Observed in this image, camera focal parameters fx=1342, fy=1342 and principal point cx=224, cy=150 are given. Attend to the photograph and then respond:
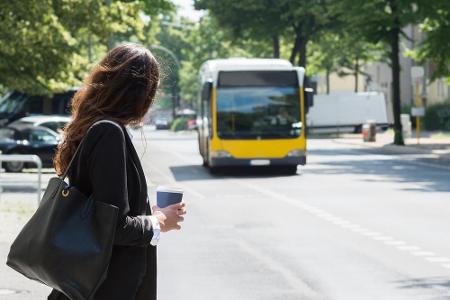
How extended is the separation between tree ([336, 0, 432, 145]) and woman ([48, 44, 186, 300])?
122 ft

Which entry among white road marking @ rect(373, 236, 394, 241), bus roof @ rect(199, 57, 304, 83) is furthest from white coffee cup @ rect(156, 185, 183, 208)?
bus roof @ rect(199, 57, 304, 83)

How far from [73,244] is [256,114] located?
26800mm

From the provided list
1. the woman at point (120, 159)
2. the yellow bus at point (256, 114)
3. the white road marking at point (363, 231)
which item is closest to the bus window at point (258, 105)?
the yellow bus at point (256, 114)

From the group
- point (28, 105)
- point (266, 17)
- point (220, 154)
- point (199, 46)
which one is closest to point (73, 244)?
point (220, 154)

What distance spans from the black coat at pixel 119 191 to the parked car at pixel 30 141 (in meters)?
31.2

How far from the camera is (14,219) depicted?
17.5 meters

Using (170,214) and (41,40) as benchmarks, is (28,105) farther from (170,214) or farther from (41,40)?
(170,214)

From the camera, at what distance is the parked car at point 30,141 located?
35531mm

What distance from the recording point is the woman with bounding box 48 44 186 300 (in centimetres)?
431

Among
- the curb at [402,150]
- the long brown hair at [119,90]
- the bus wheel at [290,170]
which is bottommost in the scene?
the curb at [402,150]

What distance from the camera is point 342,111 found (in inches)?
2891

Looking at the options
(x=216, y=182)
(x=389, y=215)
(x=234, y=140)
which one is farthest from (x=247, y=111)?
(x=389, y=215)

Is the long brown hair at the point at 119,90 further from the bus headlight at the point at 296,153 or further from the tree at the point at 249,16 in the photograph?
the tree at the point at 249,16

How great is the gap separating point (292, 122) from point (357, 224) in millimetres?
13829
